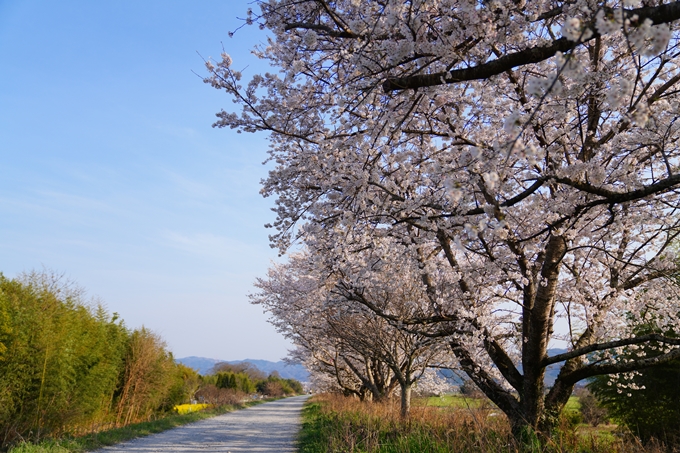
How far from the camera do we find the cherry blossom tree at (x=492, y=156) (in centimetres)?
338

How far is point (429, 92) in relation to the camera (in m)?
3.84

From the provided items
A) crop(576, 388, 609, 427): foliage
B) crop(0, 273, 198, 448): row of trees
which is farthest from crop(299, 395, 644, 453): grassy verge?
crop(576, 388, 609, 427): foliage

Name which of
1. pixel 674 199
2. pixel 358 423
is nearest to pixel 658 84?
pixel 674 199

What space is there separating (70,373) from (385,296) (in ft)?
27.0

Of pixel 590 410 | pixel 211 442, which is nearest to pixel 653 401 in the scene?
pixel 590 410

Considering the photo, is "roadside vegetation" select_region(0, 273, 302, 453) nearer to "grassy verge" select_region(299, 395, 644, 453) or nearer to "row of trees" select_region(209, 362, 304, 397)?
"grassy verge" select_region(299, 395, 644, 453)

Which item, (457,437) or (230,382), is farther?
(230,382)

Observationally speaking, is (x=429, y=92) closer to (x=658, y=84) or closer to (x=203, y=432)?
(x=658, y=84)

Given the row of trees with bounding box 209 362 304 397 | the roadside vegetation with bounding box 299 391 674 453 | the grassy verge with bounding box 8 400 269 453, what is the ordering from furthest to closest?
the row of trees with bounding box 209 362 304 397, the grassy verge with bounding box 8 400 269 453, the roadside vegetation with bounding box 299 391 674 453

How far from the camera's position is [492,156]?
10.1 ft

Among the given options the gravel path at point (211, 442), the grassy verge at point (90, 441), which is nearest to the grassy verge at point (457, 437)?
the gravel path at point (211, 442)

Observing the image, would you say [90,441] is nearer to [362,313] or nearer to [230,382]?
[362,313]

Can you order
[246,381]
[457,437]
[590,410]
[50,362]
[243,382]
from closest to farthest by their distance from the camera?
[457,437] < [50,362] < [590,410] < [243,382] < [246,381]

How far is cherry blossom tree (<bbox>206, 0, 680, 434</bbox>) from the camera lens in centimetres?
338
